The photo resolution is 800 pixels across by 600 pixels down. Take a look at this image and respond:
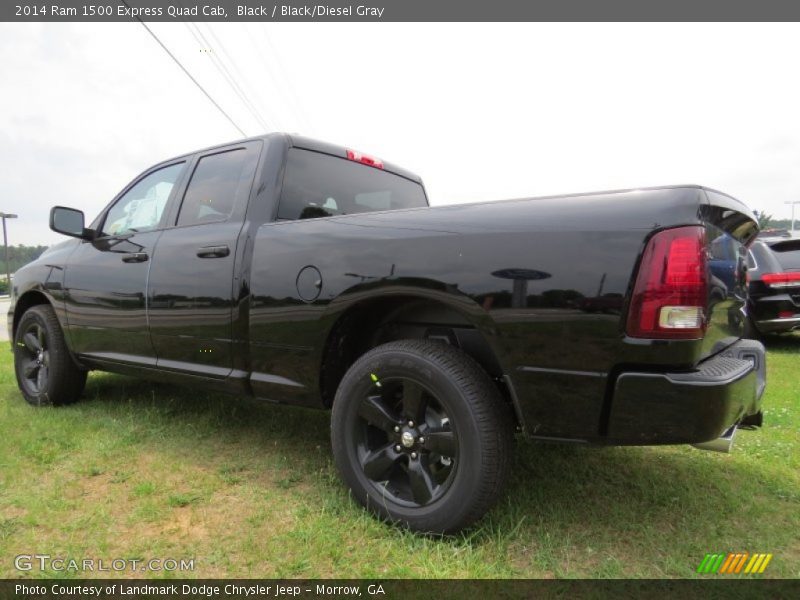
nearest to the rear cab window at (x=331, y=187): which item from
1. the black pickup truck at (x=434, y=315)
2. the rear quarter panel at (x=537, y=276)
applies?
the black pickup truck at (x=434, y=315)

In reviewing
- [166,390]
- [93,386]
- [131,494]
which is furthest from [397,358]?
[93,386]

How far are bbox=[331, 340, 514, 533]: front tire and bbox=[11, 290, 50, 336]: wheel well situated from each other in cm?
325

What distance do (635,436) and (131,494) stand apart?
7.45 ft

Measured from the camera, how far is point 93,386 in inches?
178

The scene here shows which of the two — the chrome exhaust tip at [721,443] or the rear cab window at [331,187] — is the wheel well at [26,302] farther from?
the chrome exhaust tip at [721,443]

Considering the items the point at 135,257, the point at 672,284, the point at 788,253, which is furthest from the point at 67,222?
the point at 788,253

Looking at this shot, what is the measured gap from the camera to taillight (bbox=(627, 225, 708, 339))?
1.57 m

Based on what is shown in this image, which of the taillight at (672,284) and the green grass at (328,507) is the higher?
the taillight at (672,284)

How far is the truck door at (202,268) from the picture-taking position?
266 cm

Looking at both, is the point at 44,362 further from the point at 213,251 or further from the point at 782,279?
the point at 782,279

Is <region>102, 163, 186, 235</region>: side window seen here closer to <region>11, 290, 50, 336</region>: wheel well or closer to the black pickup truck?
the black pickup truck

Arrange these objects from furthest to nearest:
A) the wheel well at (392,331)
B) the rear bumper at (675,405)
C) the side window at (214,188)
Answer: the side window at (214,188), the wheel well at (392,331), the rear bumper at (675,405)

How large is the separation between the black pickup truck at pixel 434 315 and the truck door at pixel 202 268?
0.01m

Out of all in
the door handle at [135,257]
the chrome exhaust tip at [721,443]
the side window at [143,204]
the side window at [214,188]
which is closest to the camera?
the chrome exhaust tip at [721,443]
